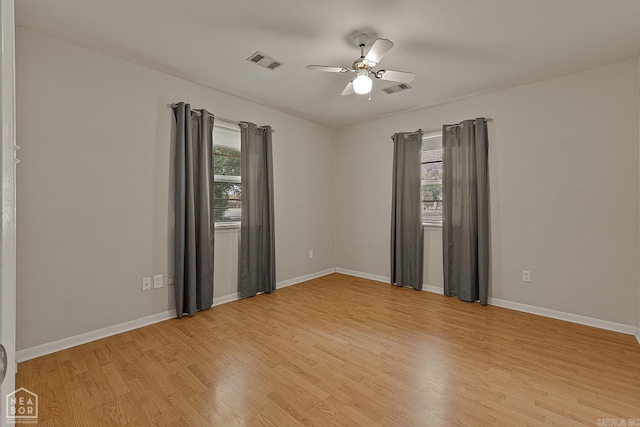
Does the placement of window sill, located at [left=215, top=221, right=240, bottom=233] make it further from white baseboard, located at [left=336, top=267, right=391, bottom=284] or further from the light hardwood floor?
white baseboard, located at [left=336, top=267, right=391, bottom=284]

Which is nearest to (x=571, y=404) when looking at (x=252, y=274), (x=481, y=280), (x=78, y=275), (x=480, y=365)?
(x=480, y=365)

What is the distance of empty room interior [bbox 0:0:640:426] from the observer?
2.06 metres

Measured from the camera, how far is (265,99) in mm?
4062

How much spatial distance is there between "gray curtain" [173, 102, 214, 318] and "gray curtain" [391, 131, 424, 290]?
2.71 metres

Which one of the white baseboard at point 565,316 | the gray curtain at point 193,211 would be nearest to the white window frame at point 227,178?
the gray curtain at point 193,211

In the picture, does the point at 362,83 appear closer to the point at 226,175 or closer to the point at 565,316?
the point at 226,175

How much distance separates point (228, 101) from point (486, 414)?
4055 mm

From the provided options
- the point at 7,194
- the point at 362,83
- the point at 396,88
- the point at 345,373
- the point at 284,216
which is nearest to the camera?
the point at 7,194

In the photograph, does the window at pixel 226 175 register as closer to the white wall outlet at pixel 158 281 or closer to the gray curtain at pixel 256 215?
the gray curtain at pixel 256 215

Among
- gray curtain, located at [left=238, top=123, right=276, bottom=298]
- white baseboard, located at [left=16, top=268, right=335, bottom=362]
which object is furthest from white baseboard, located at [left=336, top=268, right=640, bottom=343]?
white baseboard, located at [left=16, top=268, right=335, bottom=362]

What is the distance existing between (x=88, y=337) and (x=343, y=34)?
3568 mm

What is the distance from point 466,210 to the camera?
391 cm

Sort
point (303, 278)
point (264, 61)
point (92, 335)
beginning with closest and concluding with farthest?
point (92, 335) → point (264, 61) → point (303, 278)

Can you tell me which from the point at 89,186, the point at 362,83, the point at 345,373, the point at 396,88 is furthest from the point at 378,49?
the point at 89,186
